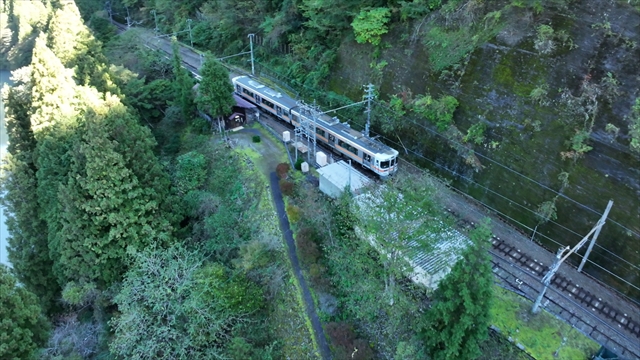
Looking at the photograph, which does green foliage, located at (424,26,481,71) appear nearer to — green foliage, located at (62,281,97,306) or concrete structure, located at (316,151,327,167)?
concrete structure, located at (316,151,327,167)

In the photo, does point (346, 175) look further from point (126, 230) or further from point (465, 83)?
point (126, 230)

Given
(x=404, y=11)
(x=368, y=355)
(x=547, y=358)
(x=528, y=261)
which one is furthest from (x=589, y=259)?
(x=404, y=11)

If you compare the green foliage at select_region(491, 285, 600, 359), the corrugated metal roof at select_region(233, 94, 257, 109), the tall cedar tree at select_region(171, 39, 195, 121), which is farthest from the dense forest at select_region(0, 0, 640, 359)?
the corrugated metal roof at select_region(233, 94, 257, 109)

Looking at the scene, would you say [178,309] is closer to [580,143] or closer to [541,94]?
[580,143]

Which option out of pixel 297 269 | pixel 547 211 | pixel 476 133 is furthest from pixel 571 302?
pixel 297 269

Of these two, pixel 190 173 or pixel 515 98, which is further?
pixel 190 173

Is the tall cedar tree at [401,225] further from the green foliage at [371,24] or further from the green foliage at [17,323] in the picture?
the green foliage at [371,24]

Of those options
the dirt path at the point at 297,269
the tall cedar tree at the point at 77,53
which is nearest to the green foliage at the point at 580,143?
the dirt path at the point at 297,269
